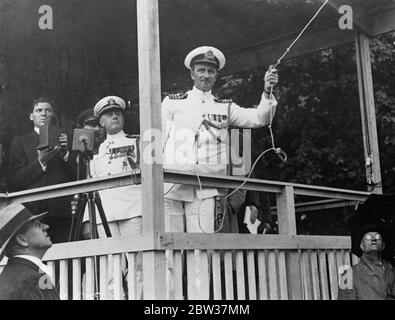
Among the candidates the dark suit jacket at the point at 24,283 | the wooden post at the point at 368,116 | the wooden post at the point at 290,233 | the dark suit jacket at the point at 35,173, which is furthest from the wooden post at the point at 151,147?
the wooden post at the point at 368,116

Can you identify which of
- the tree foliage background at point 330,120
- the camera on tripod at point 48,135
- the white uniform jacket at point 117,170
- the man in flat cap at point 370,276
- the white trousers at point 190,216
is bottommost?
the man in flat cap at point 370,276

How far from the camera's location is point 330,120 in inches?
387


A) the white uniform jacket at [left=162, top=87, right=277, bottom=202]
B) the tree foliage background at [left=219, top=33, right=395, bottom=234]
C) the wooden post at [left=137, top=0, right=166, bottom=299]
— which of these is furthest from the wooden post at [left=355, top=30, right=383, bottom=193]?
the wooden post at [left=137, top=0, right=166, bottom=299]

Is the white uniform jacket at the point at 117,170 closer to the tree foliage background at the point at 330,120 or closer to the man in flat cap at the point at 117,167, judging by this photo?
the man in flat cap at the point at 117,167

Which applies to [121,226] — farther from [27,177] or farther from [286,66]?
[286,66]

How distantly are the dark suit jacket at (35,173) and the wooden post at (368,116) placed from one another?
2.97 metres

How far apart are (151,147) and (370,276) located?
8.55 feet

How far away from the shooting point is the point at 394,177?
9938mm

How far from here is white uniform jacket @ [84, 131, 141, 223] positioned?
5129 millimetres

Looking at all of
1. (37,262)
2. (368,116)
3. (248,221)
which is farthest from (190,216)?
(368,116)

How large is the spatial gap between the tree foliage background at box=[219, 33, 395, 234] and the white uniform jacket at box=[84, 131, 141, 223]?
433 centimetres

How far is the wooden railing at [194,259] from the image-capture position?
4.31 metres

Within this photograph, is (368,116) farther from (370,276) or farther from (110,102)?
(110,102)

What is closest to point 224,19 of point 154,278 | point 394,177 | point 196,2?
point 196,2
